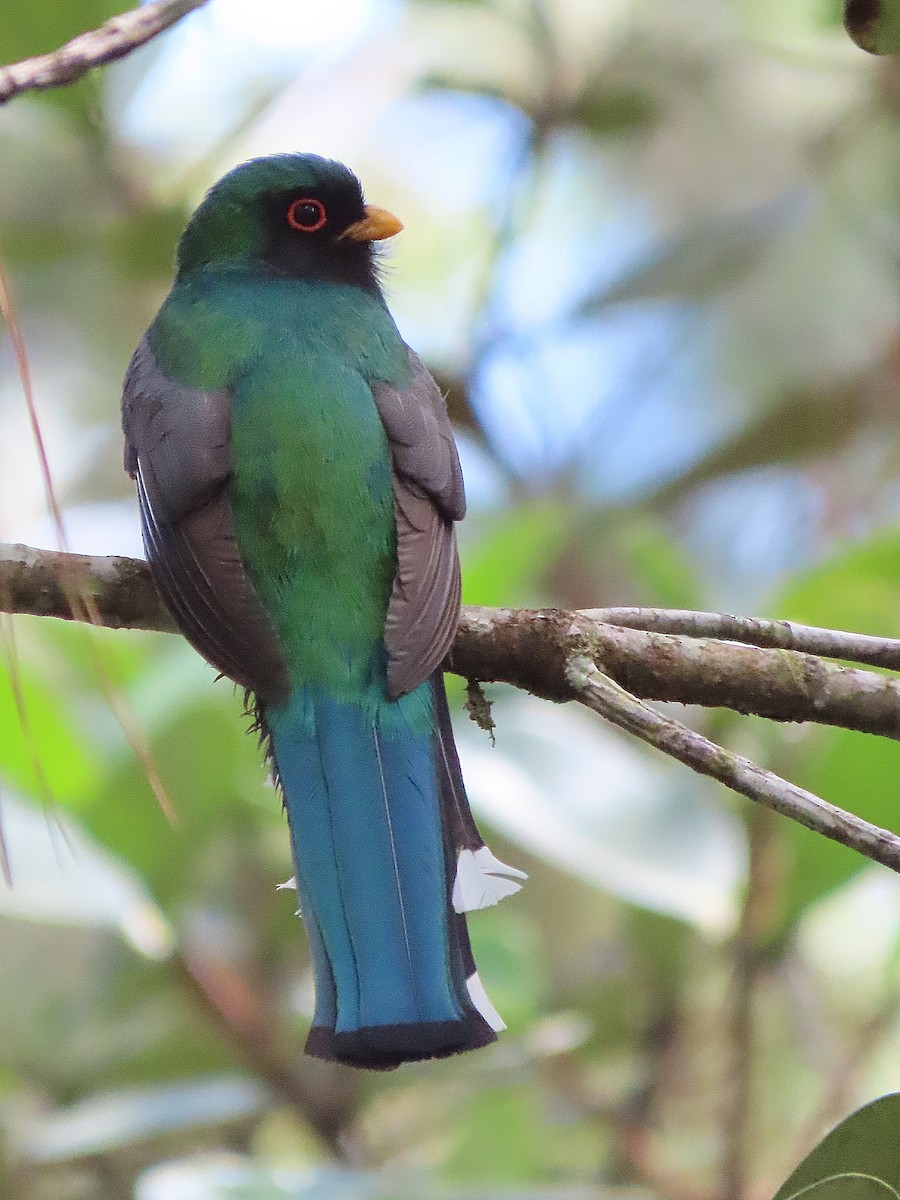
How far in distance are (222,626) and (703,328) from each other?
3.61 metres

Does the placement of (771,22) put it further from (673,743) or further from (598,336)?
(673,743)

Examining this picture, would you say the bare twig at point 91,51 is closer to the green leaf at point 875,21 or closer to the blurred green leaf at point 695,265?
the green leaf at point 875,21

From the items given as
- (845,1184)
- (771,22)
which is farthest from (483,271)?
(845,1184)

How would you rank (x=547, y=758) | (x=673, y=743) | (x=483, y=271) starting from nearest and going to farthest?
(x=673, y=743) → (x=547, y=758) → (x=483, y=271)

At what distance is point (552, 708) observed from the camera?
393cm

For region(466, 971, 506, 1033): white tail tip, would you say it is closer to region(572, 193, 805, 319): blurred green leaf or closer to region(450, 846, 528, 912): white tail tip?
region(450, 846, 528, 912): white tail tip

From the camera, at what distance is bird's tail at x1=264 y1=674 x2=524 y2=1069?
204 cm

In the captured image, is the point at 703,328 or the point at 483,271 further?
the point at 703,328

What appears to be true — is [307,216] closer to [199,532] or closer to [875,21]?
[199,532]

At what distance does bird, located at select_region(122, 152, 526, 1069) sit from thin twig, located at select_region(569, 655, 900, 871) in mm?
309

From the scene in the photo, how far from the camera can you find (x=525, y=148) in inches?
195

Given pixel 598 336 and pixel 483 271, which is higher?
pixel 483 271

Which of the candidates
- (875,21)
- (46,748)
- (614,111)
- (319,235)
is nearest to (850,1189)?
(875,21)

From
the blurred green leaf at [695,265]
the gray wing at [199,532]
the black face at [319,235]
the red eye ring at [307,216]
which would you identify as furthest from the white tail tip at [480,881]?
the blurred green leaf at [695,265]
